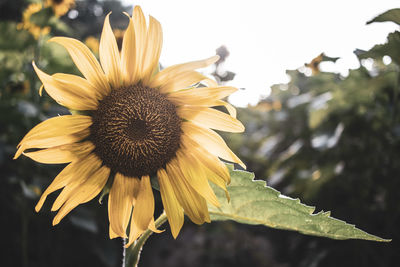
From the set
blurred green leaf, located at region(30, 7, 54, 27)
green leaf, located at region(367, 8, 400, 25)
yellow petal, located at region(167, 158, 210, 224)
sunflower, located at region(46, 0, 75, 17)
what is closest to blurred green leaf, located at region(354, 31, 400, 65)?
green leaf, located at region(367, 8, 400, 25)

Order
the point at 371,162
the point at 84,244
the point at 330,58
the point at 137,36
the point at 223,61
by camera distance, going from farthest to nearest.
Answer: the point at 84,244 < the point at 371,162 < the point at 223,61 < the point at 330,58 < the point at 137,36

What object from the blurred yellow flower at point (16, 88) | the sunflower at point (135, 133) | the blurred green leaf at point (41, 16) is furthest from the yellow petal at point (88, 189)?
the blurred yellow flower at point (16, 88)

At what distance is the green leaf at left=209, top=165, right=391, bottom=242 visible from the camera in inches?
21.2

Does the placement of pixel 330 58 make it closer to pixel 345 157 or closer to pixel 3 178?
pixel 345 157

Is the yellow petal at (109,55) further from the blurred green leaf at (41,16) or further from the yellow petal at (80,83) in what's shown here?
the blurred green leaf at (41,16)

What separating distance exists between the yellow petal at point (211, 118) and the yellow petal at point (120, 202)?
0.16 metres

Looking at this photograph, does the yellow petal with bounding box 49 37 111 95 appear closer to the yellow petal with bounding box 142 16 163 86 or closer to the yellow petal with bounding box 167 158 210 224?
the yellow petal with bounding box 142 16 163 86

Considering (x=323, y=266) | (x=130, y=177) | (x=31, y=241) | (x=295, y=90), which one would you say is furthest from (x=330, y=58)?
(x=295, y=90)

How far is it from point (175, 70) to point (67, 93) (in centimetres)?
19

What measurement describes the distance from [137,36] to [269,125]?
301cm

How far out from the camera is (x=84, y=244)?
189 centimetres

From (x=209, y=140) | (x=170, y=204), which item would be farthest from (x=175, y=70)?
(x=170, y=204)

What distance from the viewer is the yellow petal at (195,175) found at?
0.59 m

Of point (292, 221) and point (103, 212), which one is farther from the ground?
point (292, 221)
